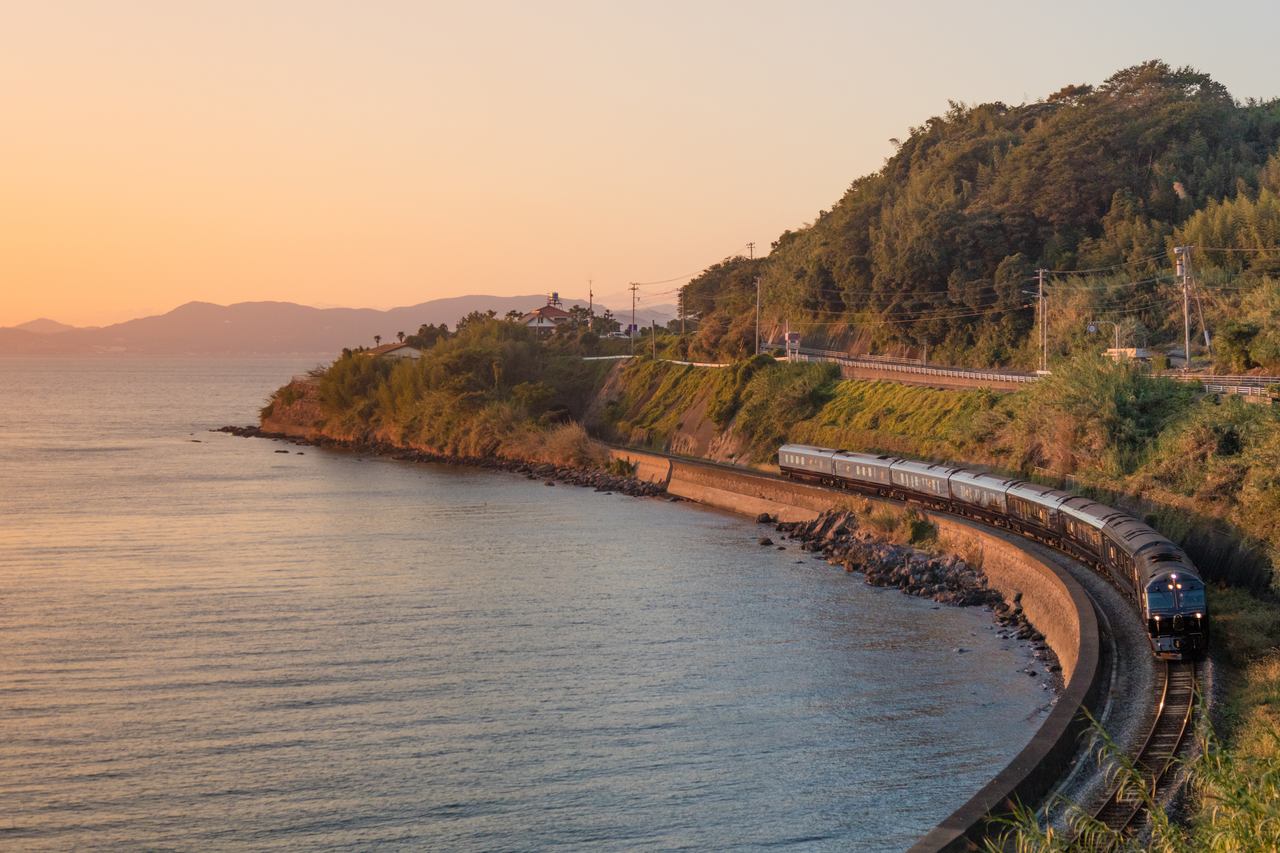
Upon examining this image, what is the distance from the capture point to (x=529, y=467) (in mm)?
89125

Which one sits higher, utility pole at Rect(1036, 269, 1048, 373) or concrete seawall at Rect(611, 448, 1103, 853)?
utility pole at Rect(1036, 269, 1048, 373)

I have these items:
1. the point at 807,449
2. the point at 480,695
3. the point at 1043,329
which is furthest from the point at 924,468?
the point at 480,695

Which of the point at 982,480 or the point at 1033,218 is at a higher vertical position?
the point at 1033,218

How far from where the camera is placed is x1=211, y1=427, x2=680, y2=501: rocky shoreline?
77.1 meters

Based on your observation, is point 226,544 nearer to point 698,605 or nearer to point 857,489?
point 698,605

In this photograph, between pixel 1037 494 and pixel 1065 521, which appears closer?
pixel 1065 521

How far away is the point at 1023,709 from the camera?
95.2ft

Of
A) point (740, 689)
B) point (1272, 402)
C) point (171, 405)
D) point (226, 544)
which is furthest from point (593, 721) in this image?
point (171, 405)

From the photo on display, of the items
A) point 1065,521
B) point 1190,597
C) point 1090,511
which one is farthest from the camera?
point 1065,521

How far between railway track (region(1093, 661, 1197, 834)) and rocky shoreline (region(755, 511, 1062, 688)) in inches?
185

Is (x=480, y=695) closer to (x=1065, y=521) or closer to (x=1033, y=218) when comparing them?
(x=1065, y=521)

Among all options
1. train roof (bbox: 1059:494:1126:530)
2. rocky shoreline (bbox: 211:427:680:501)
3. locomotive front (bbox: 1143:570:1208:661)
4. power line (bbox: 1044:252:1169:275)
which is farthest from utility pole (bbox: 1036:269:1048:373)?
locomotive front (bbox: 1143:570:1208:661)

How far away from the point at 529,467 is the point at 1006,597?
52.1 metres

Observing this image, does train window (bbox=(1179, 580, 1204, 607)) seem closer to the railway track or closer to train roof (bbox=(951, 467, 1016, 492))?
the railway track
